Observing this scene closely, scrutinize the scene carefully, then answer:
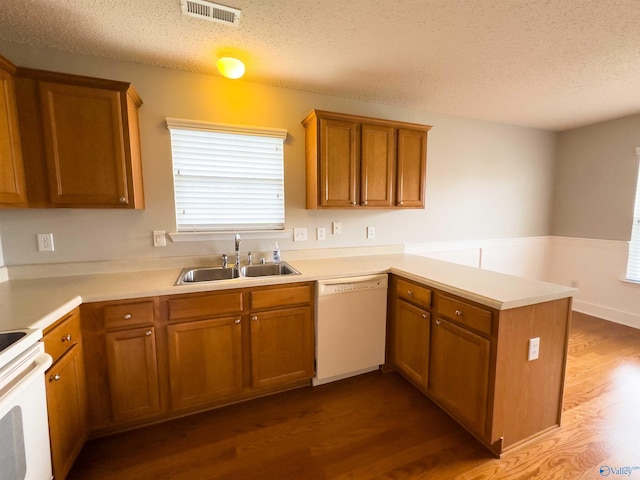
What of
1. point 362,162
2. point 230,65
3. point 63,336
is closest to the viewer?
point 63,336

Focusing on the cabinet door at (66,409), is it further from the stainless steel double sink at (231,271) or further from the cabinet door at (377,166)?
the cabinet door at (377,166)

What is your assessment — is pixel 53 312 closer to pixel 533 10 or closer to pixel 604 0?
pixel 533 10

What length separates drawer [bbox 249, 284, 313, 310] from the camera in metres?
1.91

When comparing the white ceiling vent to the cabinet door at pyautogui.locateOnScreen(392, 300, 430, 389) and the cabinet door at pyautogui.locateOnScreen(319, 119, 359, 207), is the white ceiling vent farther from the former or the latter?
the cabinet door at pyautogui.locateOnScreen(392, 300, 430, 389)

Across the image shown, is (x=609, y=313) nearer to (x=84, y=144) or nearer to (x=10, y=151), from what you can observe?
(x=84, y=144)

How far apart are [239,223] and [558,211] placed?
4362 millimetres

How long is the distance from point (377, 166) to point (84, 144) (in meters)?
2.12

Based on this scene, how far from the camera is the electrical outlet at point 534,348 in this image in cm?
155

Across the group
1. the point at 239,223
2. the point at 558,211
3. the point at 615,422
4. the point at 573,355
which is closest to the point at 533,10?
the point at 239,223

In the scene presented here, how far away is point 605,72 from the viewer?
2203 mm

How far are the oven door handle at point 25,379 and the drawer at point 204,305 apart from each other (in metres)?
0.63

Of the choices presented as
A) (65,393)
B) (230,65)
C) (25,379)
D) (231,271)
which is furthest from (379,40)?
(65,393)

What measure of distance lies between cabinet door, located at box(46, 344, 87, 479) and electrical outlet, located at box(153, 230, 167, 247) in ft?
2.77

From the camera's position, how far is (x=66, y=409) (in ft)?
4.61
